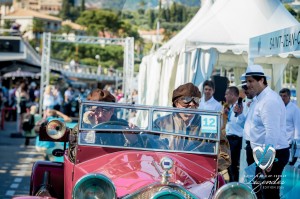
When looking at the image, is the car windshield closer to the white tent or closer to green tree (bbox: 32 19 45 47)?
the white tent

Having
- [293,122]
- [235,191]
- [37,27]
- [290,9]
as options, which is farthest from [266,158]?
[37,27]

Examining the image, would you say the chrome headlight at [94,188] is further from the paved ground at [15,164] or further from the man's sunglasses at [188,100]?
the paved ground at [15,164]

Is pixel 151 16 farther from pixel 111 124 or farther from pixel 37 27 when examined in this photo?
pixel 37 27

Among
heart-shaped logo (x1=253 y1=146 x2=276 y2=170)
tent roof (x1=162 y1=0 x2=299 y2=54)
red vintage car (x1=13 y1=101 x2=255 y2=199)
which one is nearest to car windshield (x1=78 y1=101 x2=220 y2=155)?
red vintage car (x1=13 y1=101 x2=255 y2=199)

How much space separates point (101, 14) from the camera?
153 meters

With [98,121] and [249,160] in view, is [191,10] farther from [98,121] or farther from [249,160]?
[98,121]

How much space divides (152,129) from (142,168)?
2.14 feet

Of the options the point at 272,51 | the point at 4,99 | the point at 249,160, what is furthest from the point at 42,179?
the point at 4,99

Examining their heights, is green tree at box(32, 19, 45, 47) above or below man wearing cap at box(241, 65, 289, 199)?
above

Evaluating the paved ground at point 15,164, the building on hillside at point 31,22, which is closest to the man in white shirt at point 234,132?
the paved ground at point 15,164

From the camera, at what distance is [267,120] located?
8359 millimetres

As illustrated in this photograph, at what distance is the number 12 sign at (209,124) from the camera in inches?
281

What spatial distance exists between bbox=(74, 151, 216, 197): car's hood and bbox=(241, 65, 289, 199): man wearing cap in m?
1.41

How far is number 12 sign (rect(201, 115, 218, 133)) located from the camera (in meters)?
7.14
